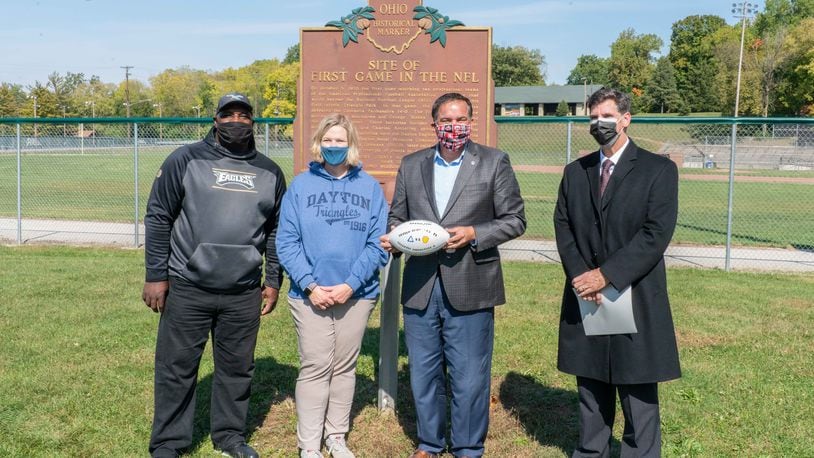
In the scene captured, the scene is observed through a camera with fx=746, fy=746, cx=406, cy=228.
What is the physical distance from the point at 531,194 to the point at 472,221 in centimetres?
1842

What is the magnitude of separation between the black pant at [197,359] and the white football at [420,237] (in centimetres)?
100

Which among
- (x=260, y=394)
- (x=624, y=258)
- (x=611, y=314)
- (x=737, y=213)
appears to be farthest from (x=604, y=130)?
(x=737, y=213)

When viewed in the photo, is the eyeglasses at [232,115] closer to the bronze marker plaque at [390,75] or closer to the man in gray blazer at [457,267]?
the man in gray blazer at [457,267]

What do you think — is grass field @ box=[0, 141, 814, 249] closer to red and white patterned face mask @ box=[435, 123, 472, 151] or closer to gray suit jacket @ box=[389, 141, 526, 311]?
gray suit jacket @ box=[389, 141, 526, 311]

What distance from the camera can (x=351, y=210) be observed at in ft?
13.7

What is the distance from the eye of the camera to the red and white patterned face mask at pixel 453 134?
4.08m

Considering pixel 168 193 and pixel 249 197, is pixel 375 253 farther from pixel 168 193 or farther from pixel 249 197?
pixel 168 193

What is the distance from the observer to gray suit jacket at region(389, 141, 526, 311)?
4148mm

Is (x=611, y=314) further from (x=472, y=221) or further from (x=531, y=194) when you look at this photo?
(x=531, y=194)

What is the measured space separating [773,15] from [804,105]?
33326 mm

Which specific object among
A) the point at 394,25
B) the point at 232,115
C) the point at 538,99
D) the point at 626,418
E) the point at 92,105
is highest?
the point at 538,99

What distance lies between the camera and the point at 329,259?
4121mm

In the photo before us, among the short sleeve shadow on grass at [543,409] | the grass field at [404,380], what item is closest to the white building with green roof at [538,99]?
the grass field at [404,380]

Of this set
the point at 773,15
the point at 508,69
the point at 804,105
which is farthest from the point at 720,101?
the point at 508,69
